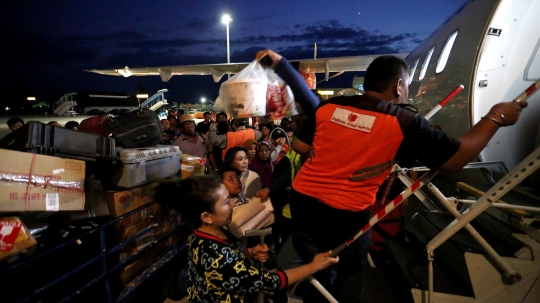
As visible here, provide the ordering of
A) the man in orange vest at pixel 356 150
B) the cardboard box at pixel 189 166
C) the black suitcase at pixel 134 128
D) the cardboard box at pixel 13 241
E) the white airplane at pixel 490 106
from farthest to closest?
the cardboard box at pixel 189 166, the black suitcase at pixel 134 128, the white airplane at pixel 490 106, the cardboard box at pixel 13 241, the man in orange vest at pixel 356 150

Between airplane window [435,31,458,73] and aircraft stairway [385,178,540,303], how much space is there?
2.63m

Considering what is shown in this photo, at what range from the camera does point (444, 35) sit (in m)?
5.12

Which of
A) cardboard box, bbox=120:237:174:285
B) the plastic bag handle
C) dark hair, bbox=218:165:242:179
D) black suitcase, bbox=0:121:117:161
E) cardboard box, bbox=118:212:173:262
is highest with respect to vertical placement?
the plastic bag handle

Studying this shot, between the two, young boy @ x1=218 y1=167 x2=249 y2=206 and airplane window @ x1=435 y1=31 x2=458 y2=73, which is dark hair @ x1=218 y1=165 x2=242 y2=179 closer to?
young boy @ x1=218 y1=167 x2=249 y2=206

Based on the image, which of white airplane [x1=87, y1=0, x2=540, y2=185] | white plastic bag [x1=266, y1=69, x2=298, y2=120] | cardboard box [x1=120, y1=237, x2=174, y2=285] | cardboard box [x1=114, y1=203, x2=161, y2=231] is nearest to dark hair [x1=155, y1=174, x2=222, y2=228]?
white plastic bag [x1=266, y1=69, x2=298, y2=120]

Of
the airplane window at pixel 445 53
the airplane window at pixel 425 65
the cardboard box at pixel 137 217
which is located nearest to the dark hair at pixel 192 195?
the cardboard box at pixel 137 217

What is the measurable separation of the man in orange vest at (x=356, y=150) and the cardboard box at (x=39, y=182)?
1834 mm

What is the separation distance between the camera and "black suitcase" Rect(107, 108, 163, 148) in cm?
329

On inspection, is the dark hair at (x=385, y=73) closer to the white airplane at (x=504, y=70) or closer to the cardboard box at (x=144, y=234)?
the white airplane at (x=504, y=70)

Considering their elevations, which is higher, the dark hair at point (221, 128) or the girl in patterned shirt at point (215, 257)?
the dark hair at point (221, 128)

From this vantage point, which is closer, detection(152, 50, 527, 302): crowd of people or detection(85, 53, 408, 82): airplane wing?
detection(152, 50, 527, 302): crowd of people

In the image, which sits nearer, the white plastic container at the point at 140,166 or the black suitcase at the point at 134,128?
the white plastic container at the point at 140,166

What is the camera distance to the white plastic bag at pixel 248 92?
86.9 inches

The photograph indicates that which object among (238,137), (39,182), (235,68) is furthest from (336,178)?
(235,68)
